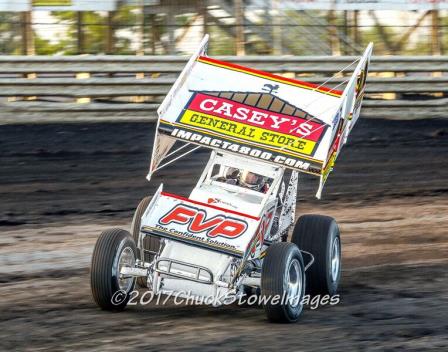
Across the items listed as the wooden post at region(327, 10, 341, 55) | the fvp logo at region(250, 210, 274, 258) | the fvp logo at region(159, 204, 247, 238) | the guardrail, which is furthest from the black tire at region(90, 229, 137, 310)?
the wooden post at region(327, 10, 341, 55)

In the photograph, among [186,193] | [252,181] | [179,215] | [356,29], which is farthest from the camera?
[356,29]

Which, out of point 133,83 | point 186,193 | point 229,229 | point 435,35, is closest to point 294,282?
point 229,229

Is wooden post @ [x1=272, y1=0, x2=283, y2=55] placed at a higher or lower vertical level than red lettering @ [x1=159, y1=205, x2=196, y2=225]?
lower

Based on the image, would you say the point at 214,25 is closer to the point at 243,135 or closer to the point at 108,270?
the point at 243,135

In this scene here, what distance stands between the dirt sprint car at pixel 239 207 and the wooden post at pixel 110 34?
8.87 m

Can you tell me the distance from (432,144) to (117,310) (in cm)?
976

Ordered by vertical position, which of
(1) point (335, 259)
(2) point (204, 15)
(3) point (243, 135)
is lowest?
(2) point (204, 15)

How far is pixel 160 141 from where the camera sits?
8719 millimetres

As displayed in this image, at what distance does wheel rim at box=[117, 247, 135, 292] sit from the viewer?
779 cm

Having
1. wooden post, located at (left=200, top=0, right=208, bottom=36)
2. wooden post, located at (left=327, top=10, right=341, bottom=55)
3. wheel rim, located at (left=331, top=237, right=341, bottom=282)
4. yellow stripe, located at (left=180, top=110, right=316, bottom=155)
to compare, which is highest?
yellow stripe, located at (left=180, top=110, right=316, bottom=155)

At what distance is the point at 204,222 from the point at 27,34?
11303 millimetres

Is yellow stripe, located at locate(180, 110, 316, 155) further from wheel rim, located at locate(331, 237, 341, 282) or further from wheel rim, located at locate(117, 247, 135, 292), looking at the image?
wheel rim, located at locate(117, 247, 135, 292)

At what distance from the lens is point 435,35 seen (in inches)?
765

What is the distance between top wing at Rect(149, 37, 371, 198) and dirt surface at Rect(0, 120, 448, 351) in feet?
4.24
